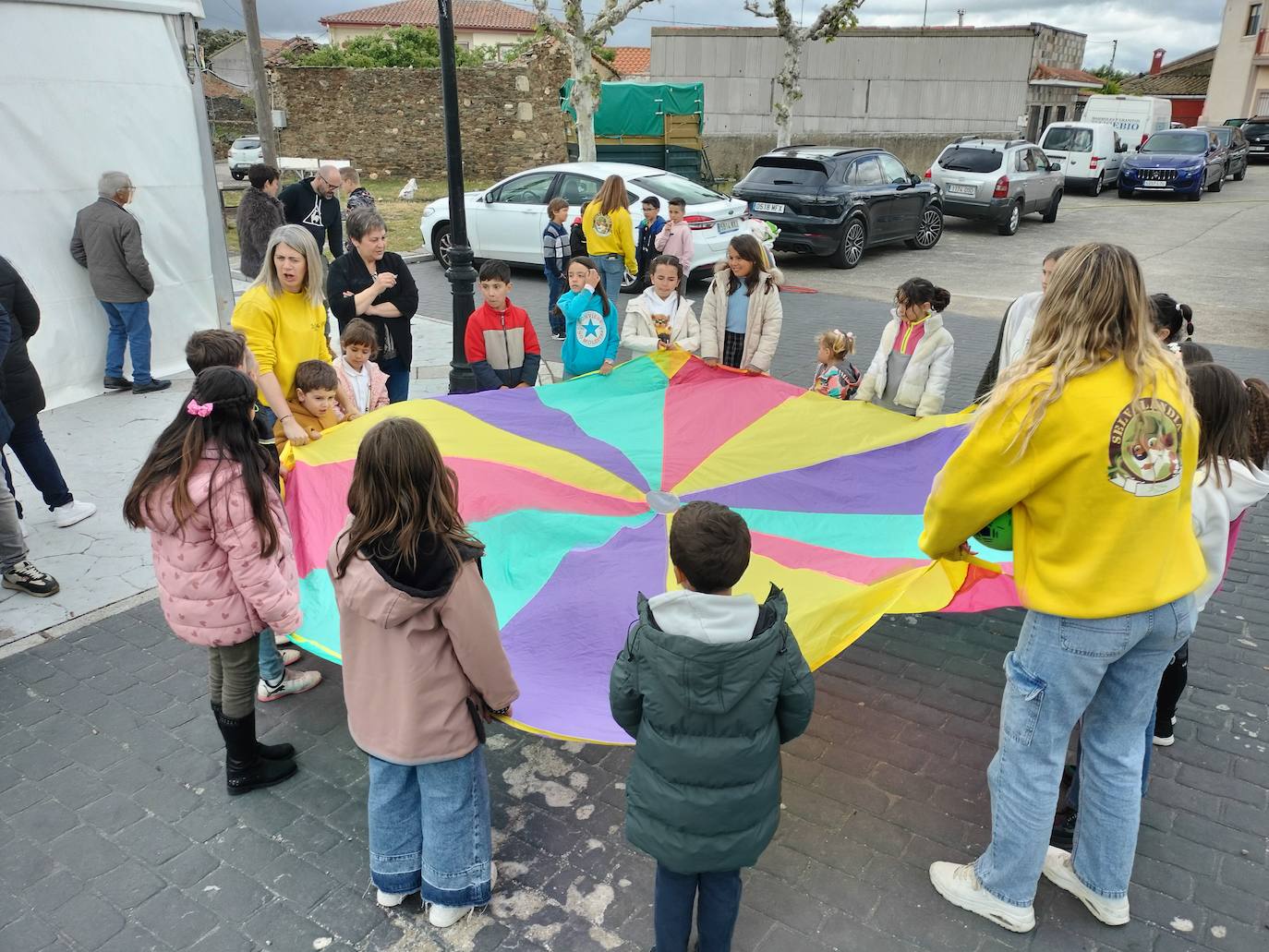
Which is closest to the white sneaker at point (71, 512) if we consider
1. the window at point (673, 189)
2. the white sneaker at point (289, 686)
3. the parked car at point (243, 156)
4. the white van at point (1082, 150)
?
the white sneaker at point (289, 686)

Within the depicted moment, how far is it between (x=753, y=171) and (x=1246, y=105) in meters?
44.0

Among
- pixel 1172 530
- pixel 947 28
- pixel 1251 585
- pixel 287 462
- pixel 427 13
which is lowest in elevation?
pixel 1251 585

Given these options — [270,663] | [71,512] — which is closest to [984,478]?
[270,663]

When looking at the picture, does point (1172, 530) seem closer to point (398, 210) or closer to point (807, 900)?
point (807, 900)

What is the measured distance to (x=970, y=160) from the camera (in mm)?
19359

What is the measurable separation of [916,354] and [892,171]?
12156mm

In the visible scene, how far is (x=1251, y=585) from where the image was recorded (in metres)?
5.63

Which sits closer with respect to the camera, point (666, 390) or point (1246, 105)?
point (666, 390)

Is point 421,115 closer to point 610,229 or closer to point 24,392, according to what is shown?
point 610,229

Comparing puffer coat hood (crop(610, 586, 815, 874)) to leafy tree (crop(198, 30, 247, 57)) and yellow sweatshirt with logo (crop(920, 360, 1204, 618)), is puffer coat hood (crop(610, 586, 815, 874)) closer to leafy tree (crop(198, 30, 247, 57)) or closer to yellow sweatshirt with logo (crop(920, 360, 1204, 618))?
yellow sweatshirt with logo (crop(920, 360, 1204, 618))

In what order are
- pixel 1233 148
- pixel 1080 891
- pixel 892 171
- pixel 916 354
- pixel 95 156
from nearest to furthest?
pixel 1080 891, pixel 916 354, pixel 95 156, pixel 892 171, pixel 1233 148

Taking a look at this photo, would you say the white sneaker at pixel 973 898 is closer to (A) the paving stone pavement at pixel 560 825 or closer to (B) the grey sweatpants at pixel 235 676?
(A) the paving stone pavement at pixel 560 825

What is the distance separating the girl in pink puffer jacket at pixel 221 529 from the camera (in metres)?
3.37

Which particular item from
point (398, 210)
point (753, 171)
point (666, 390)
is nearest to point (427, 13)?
point (398, 210)
